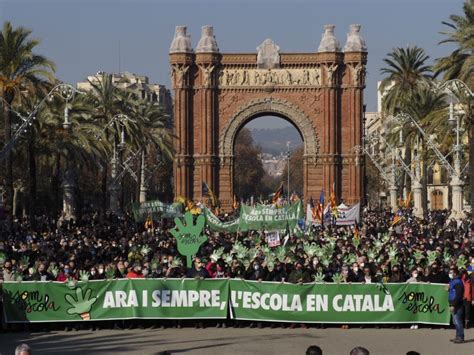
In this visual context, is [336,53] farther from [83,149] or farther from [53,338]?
[53,338]

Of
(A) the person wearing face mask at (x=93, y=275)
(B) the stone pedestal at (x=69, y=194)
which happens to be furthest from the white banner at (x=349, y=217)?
(A) the person wearing face mask at (x=93, y=275)

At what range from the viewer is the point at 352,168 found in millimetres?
82938

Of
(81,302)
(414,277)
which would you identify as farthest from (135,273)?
(414,277)

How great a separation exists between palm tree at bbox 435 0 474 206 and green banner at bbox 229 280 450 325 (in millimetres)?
20240

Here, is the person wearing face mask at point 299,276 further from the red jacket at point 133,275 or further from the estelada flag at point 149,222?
the estelada flag at point 149,222

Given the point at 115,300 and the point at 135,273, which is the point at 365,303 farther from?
the point at 115,300

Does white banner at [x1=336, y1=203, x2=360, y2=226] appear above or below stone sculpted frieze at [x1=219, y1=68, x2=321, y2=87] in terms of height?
below

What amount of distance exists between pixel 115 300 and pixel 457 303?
6.52 meters

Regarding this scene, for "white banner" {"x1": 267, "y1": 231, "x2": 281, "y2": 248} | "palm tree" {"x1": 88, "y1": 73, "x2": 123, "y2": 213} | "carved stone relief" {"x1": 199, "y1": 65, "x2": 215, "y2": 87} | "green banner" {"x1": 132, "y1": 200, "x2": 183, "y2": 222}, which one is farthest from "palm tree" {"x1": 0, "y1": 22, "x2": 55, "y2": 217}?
"carved stone relief" {"x1": 199, "y1": 65, "x2": 215, "y2": 87}

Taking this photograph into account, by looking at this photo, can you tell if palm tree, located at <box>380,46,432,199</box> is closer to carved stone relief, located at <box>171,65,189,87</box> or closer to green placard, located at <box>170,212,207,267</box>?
carved stone relief, located at <box>171,65,189,87</box>

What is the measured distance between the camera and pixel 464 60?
46.0m

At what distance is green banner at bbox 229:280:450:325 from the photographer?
76.6ft

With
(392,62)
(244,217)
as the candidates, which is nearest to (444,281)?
(244,217)

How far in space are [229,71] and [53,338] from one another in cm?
6115
